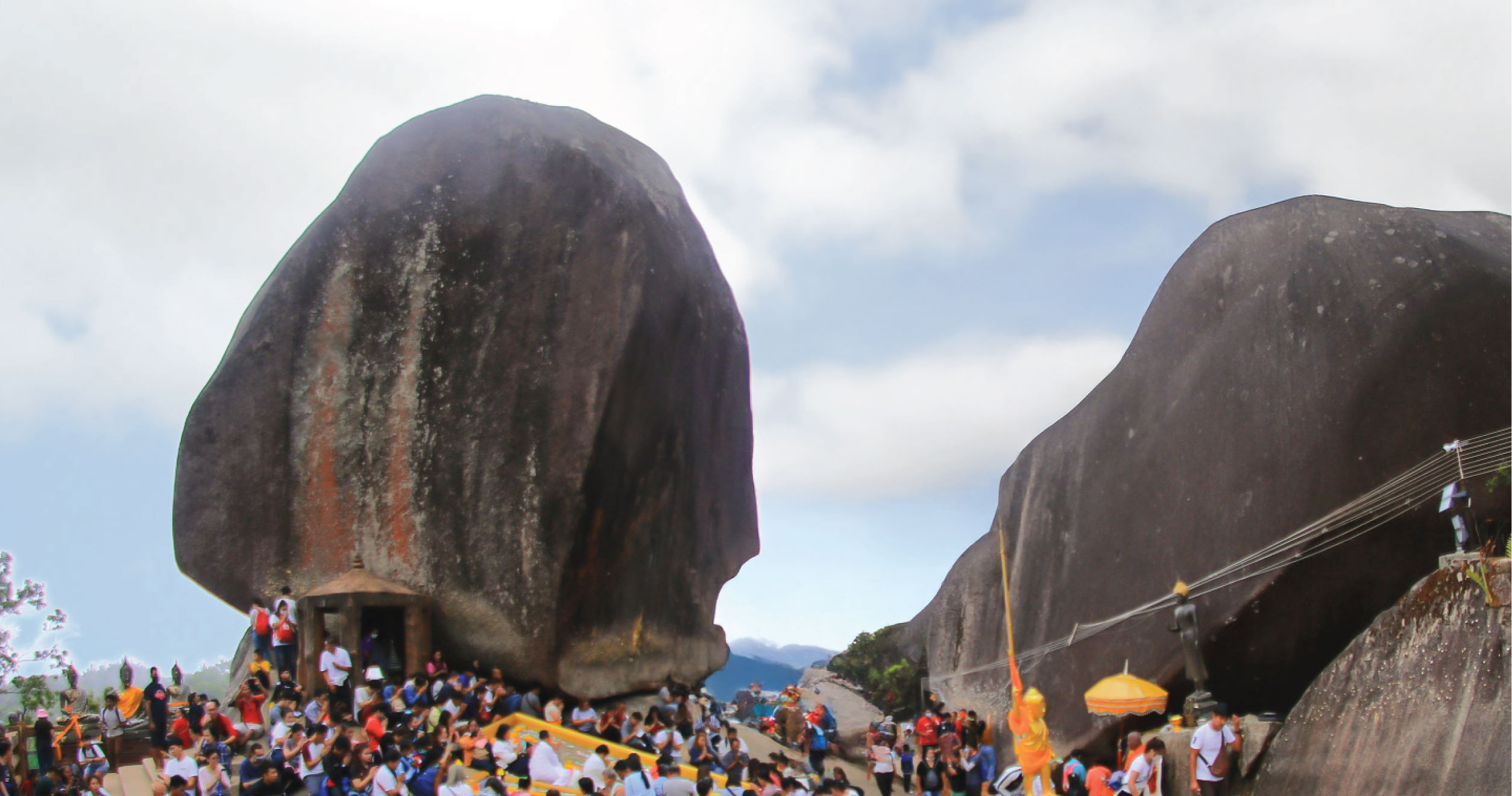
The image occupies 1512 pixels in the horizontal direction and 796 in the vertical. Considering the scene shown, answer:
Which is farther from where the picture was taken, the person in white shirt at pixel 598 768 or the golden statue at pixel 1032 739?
the person in white shirt at pixel 598 768

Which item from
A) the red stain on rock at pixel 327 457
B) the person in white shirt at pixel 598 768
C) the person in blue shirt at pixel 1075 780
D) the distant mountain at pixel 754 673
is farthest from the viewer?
the distant mountain at pixel 754 673

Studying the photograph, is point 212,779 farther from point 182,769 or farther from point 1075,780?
point 1075,780

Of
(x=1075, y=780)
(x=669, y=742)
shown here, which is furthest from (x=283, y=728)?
(x=1075, y=780)

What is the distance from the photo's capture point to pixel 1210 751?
12078 millimetres

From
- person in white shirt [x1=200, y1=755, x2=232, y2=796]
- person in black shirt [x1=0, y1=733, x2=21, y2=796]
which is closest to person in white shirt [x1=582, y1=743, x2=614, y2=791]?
person in white shirt [x1=200, y1=755, x2=232, y2=796]

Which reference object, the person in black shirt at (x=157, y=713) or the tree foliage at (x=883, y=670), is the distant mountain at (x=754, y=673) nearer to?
the tree foliage at (x=883, y=670)

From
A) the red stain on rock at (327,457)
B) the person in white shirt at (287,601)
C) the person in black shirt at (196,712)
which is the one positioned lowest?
the person in black shirt at (196,712)

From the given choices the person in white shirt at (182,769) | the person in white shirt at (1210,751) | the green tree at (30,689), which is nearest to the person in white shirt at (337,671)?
the person in white shirt at (182,769)

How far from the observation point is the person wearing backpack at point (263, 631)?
56.9ft

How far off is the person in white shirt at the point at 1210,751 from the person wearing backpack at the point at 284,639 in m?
11.3

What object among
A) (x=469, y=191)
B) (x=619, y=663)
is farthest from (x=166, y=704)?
(x=469, y=191)

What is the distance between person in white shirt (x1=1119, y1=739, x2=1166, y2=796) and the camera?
1214 centimetres

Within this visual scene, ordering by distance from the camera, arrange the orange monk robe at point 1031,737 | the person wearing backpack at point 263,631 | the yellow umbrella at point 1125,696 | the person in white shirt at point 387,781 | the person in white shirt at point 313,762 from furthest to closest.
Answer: the person wearing backpack at point 263,631, the yellow umbrella at point 1125,696, the person in white shirt at point 313,762, the person in white shirt at point 387,781, the orange monk robe at point 1031,737

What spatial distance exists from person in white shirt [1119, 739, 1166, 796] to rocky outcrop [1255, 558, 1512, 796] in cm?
91
